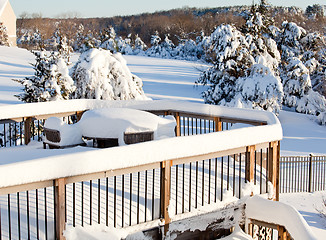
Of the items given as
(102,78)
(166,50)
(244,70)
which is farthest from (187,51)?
(102,78)

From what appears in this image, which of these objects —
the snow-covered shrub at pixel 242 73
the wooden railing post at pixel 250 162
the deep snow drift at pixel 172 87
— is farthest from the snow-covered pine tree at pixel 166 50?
the wooden railing post at pixel 250 162

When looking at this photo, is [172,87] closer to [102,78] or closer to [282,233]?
[102,78]

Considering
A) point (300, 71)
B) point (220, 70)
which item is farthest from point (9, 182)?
point (300, 71)

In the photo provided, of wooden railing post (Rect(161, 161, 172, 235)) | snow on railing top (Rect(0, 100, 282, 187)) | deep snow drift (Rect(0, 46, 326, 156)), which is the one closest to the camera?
snow on railing top (Rect(0, 100, 282, 187))

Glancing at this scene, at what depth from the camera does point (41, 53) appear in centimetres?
1322

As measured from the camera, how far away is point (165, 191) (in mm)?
4898

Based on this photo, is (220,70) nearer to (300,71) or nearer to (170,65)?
(300,71)

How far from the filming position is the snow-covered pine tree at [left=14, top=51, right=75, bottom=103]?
13.1 meters

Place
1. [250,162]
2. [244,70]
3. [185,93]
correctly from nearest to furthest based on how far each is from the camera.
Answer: [250,162], [244,70], [185,93]

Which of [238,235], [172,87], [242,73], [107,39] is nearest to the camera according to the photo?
[238,235]

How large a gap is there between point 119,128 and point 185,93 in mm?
20543

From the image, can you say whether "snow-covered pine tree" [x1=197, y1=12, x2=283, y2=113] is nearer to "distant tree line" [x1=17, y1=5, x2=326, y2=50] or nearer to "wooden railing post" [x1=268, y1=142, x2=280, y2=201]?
"wooden railing post" [x1=268, y1=142, x2=280, y2=201]

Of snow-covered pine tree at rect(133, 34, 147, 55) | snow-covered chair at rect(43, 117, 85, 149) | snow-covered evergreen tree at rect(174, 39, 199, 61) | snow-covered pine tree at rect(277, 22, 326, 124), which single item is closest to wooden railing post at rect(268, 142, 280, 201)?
snow-covered chair at rect(43, 117, 85, 149)

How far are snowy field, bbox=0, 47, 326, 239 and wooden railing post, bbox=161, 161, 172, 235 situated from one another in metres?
5.40
